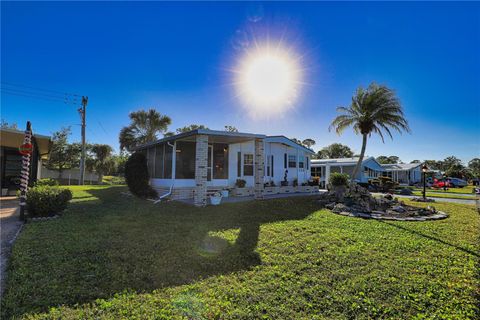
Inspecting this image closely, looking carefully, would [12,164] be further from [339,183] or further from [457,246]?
[457,246]

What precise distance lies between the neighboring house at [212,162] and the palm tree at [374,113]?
15.1 ft

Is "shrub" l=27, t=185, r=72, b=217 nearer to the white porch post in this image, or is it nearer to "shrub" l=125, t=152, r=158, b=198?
"shrub" l=125, t=152, r=158, b=198

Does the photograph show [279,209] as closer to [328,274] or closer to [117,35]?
[328,274]

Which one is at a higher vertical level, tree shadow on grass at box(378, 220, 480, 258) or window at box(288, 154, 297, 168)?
window at box(288, 154, 297, 168)

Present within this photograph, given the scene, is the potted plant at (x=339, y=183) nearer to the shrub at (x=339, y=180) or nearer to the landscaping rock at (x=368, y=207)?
the shrub at (x=339, y=180)

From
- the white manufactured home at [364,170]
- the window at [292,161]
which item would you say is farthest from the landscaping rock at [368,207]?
the white manufactured home at [364,170]

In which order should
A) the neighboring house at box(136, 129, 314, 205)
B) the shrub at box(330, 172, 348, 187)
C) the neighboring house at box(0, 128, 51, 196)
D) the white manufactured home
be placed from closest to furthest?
1. the neighboring house at box(136, 129, 314, 205)
2. the neighboring house at box(0, 128, 51, 196)
3. the shrub at box(330, 172, 348, 187)
4. the white manufactured home

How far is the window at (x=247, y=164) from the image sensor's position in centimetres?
1377

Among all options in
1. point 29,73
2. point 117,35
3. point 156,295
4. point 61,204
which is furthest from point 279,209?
point 29,73

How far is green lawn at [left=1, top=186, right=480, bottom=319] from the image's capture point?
2.85 meters

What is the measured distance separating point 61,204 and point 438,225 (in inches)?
502

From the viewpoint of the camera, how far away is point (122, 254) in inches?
170

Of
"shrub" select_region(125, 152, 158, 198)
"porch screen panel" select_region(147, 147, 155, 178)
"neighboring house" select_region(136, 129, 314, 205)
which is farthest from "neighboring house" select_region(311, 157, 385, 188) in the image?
"shrub" select_region(125, 152, 158, 198)

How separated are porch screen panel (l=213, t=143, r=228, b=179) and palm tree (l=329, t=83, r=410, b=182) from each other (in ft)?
25.8
